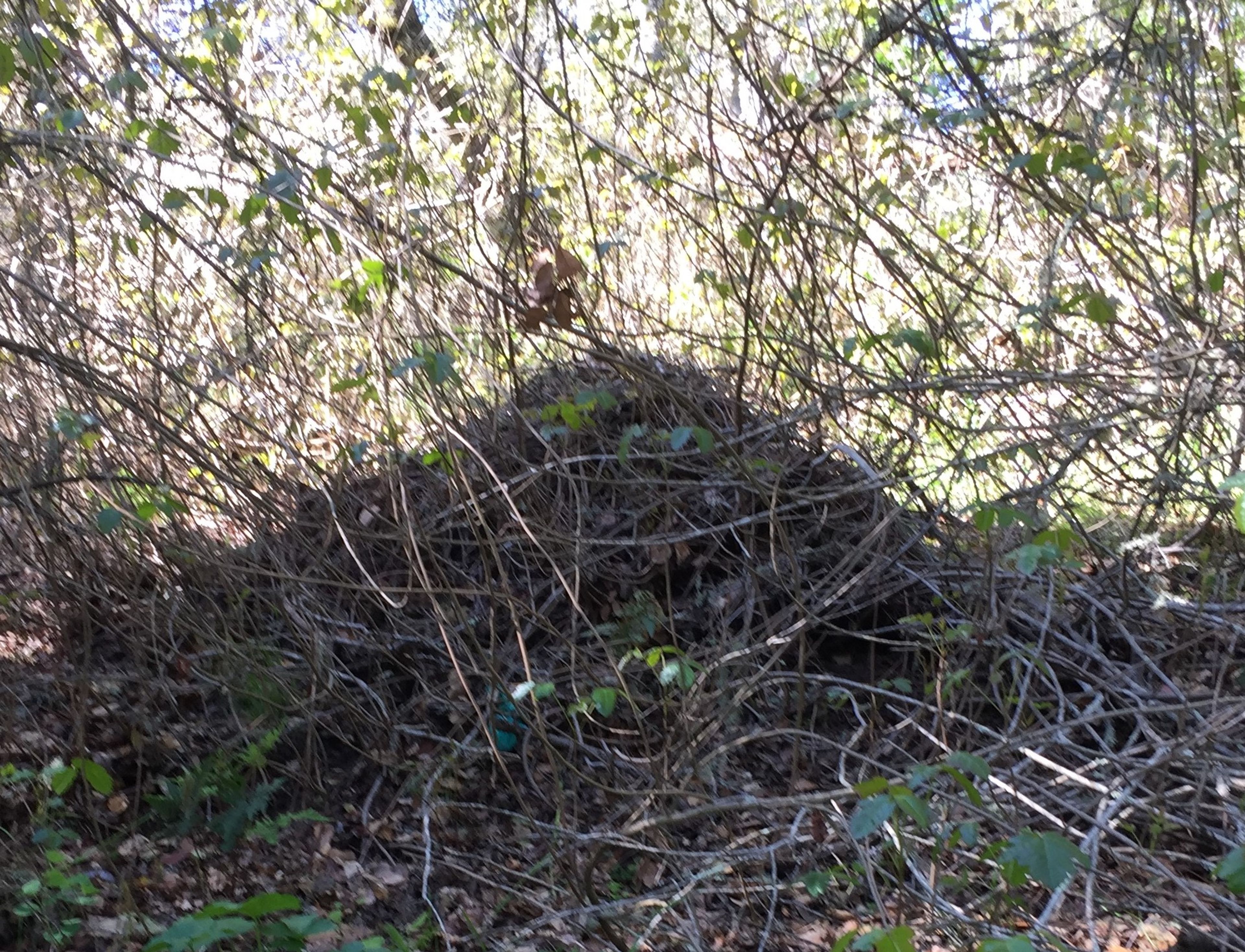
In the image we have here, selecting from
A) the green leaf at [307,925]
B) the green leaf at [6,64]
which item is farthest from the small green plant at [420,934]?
the green leaf at [6,64]

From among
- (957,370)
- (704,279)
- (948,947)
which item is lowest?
(948,947)

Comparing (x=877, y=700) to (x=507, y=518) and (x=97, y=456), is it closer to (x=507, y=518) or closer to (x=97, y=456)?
(x=507, y=518)

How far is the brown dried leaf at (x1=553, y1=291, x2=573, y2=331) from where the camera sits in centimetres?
348

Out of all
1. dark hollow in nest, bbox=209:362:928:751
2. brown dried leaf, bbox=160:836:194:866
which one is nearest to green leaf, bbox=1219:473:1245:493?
Result: dark hollow in nest, bbox=209:362:928:751

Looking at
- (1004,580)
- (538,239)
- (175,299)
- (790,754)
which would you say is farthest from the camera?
(175,299)

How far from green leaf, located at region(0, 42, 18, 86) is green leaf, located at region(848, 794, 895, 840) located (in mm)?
2878

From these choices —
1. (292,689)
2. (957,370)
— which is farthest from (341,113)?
(957,370)

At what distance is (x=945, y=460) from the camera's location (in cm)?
454

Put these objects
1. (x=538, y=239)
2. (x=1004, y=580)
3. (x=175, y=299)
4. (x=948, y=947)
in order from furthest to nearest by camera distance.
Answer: (x=175, y=299)
(x=538, y=239)
(x=1004, y=580)
(x=948, y=947)

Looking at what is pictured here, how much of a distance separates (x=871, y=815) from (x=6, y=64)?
2.91m

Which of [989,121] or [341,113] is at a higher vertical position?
[341,113]

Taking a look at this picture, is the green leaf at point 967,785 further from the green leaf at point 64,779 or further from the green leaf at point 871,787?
the green leaf at point 64,779

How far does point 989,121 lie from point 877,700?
219 cm

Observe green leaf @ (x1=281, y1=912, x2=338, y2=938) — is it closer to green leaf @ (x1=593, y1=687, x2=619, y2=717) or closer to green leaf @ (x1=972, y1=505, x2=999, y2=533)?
green leaf @ (x1=593, y1=687, x2=619, y2=717)
